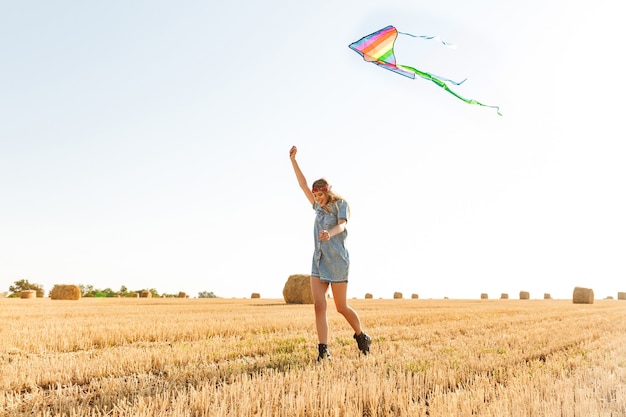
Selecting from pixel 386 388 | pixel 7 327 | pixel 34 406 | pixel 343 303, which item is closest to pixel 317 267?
pixel 343 303

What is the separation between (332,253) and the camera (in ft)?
19.7

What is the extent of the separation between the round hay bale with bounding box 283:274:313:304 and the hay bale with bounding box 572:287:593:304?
18035 millimetres

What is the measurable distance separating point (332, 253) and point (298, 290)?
62.3 feet

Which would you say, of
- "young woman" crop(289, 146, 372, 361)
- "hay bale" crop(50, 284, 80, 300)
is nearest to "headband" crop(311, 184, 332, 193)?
"young woman" crop(289, 146, 372, 361)

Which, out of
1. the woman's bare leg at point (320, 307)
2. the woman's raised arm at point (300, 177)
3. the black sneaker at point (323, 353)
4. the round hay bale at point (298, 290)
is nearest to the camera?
the black sneaker at point (323, 353)

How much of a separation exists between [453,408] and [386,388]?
0.62m

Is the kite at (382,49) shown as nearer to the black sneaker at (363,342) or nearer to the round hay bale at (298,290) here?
the black sneaker at (363,342)

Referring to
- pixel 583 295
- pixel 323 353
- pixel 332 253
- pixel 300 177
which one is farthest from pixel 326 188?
pixel 583 295

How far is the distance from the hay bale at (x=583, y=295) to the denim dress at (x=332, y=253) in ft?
102

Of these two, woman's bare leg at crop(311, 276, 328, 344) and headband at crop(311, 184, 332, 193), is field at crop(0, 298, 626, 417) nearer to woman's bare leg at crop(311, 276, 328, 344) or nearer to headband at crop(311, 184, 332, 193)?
woman's bare leg at crop(311, 276, 328, 344)

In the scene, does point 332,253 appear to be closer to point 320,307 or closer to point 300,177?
point 320,307

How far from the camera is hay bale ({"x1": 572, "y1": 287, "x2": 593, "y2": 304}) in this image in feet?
106

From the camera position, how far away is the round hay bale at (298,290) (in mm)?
24492

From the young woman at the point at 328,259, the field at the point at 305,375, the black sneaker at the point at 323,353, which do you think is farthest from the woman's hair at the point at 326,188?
the field at the point at 305,375
